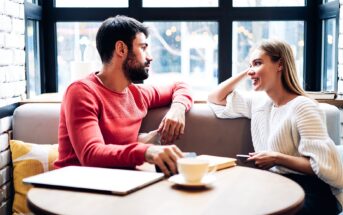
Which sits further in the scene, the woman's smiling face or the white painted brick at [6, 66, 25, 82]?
the white painted brick at [6, 66, 25, 82]

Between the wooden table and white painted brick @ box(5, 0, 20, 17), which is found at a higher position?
white painted brick @ box(5, 0, 20, 17)

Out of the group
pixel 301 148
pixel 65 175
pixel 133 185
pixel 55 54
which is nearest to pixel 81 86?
pixel 65 175

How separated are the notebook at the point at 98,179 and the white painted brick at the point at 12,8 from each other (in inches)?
46.6

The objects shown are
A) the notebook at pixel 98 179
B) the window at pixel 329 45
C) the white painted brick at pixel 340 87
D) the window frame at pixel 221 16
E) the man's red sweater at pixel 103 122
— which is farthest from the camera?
the window frame at pixel 221 16

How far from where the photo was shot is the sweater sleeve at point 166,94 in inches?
98.6

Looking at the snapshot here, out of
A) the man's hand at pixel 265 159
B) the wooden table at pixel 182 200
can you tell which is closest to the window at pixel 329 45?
the man's hand at pixel 265 159

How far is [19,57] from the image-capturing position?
106 inches

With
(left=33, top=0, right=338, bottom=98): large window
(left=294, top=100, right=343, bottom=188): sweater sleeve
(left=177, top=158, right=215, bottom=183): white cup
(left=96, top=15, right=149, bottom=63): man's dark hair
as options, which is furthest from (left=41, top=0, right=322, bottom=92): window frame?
(left=177, top=158, right=215, bottom=183): white cup

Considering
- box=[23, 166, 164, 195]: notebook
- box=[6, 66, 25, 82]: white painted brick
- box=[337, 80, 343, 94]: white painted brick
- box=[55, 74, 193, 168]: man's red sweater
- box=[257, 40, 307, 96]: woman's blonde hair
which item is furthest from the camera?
box=[337, 80, 343, 94]: white painted brick

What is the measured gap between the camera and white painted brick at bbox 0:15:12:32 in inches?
96.8

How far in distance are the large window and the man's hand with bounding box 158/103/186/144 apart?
82cm

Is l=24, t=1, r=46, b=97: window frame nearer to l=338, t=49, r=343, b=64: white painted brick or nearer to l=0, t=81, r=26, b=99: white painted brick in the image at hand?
l=0, t=81, r=26, b=99: white painted brick

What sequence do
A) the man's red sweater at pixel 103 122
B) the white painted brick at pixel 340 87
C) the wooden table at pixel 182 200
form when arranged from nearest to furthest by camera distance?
the wooden table at pixel 182 200 < the man's red sweater at pixel 103 122 < the white painted brick at pixel 340 87

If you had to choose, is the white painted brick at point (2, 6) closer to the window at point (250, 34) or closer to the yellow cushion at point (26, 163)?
the yellow cushion at point (26, 163)
